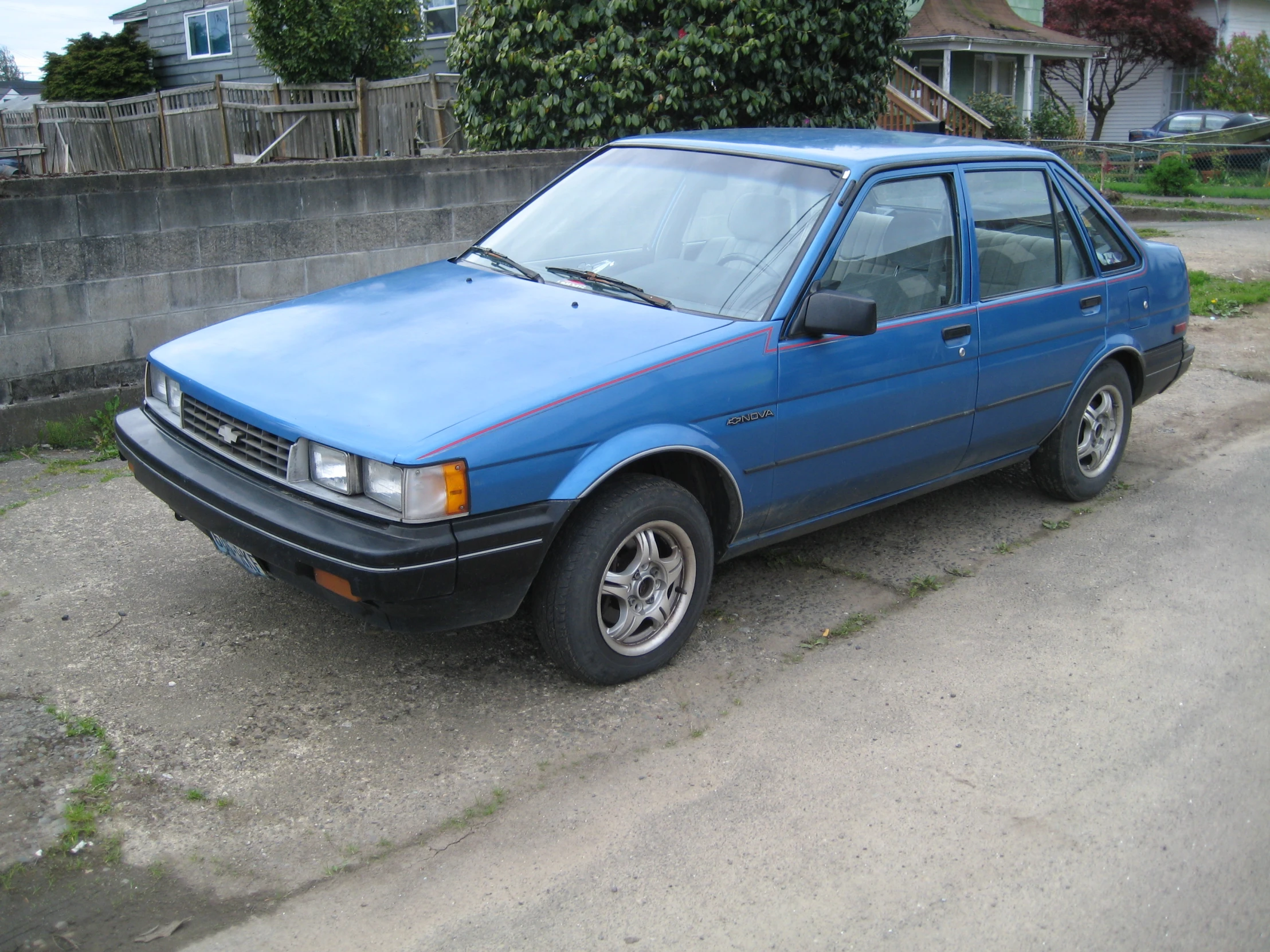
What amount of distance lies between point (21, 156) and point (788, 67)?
1041cm

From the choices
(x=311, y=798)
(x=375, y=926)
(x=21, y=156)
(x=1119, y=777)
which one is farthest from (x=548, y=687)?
(x=21, y=156)

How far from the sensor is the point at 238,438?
3.79 meters

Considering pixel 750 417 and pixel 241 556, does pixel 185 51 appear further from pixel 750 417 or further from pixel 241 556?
pixel 750 417

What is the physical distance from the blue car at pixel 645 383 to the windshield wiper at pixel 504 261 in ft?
0.06

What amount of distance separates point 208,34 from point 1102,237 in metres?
22.6

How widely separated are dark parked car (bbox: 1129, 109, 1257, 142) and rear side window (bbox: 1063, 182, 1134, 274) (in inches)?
992

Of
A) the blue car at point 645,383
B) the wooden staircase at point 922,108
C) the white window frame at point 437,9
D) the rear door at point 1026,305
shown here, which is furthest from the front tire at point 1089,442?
the white window frame at point 437,9

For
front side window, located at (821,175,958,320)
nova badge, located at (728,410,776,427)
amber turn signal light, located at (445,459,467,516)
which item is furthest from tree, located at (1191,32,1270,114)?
amber turn signal light, located at (445,459,467,516)

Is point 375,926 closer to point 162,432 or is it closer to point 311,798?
point 311,798

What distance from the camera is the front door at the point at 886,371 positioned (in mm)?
4262

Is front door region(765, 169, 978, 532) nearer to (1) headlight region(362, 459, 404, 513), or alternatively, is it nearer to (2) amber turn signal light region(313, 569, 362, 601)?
(1) headlight region(362, 459, 404, 513)

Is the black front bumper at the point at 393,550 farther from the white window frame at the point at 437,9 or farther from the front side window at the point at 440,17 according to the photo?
the front side window at the point at 440,17

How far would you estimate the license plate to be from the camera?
12.4 feet

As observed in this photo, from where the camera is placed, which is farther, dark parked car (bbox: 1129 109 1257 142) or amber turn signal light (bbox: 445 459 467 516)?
dark parked car (bbox: 1129 109 1257 142)
